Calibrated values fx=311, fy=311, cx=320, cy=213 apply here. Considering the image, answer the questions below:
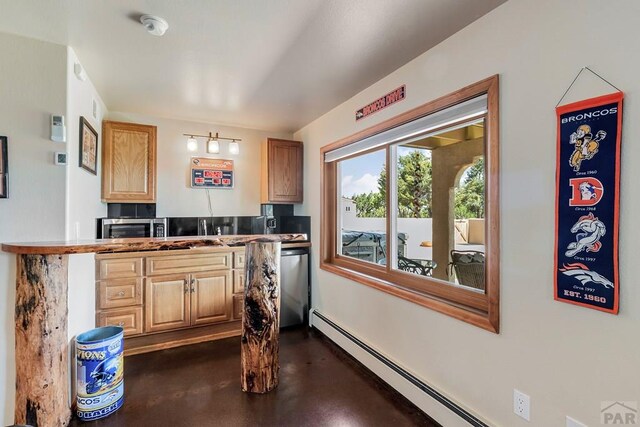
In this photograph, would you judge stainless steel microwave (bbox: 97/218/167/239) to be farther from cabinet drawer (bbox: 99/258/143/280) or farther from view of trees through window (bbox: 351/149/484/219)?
view of trees through window (bbox: 351/149/484/219)

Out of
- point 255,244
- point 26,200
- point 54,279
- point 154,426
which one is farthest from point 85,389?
point 255,244

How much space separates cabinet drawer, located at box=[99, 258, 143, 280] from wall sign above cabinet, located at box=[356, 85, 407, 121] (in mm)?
2549

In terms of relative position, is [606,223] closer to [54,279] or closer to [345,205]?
[345,205]

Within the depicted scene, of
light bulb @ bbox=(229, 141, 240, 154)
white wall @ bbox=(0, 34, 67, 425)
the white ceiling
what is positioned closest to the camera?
the white ceiling

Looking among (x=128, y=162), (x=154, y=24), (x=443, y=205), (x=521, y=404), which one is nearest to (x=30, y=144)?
(x=154, y=24)

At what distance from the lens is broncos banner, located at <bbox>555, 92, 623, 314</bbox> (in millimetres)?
1199

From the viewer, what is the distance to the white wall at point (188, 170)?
3.67 meters

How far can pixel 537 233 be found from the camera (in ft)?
4.76

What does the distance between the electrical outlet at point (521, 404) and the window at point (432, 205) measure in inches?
11.9

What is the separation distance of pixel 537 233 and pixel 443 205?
0.81 metres

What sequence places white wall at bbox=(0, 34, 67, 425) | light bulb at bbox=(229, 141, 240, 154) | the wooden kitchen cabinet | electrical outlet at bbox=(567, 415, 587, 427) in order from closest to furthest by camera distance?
electrical outlet at bbox=(567, 415, 587, 427) < white wall at bbox=(0, 34, 67, 425) < the wooden kitchen cabinet < light bulb at bbox=(229, 141, 240, 154)

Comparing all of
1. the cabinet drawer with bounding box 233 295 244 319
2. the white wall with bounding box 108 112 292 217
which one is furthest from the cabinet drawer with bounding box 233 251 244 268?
the white wall with bounding box 108 112 292 217

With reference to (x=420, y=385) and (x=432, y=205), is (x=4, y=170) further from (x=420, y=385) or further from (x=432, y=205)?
(x=420, y=385)

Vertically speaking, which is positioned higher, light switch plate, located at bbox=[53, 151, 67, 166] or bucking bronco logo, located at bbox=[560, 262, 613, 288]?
light switch plate, located at bbox=[53, 151, 67, 166]
